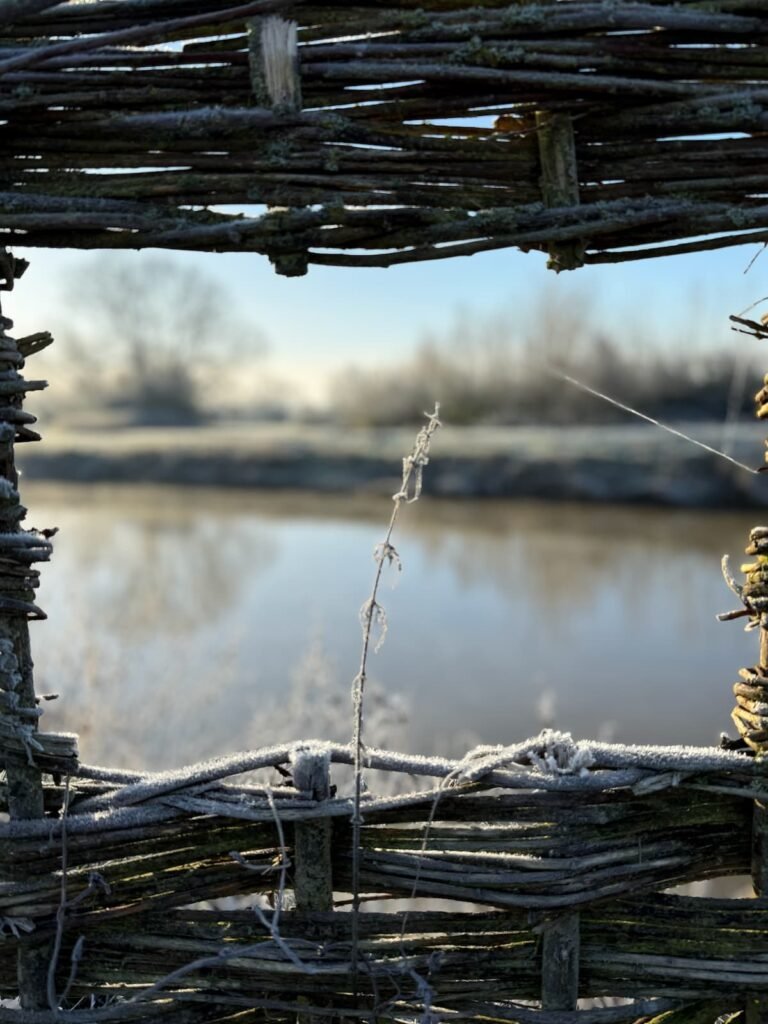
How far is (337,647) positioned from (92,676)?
261cm

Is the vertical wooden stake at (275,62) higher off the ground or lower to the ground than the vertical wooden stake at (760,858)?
higher

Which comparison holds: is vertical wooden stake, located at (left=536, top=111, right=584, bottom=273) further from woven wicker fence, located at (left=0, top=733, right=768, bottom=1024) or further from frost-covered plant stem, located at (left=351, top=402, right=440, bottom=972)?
woven wicker fence, located at (left=0, top=733, right=768, bottom=1024)

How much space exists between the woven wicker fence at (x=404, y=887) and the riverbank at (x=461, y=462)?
1003 cm

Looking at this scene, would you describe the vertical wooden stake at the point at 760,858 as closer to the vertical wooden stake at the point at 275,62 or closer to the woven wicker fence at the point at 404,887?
the woven wicker fence at the point at 404,887

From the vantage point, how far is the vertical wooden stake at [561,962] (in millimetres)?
1208

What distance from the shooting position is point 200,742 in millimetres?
4156

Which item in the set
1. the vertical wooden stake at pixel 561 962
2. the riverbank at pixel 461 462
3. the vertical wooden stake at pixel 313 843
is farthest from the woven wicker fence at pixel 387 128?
the riverbank at pixel 461 462

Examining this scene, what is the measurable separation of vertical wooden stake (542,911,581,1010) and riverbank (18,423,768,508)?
1010 cm

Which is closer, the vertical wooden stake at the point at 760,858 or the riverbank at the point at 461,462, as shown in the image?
the vertical wooden stake at the point at 760,858

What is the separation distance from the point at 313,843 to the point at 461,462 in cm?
1212

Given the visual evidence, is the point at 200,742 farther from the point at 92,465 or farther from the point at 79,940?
the point at 92,465

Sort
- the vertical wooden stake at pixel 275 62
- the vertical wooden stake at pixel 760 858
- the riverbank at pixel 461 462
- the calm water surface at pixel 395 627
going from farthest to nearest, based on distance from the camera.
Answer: the riverbank at pixel 461 462, the calm water surface at pixel 395 627, the vertical wooden stake at pixel 760 858, the vertical wooden stake at pixel 275 62

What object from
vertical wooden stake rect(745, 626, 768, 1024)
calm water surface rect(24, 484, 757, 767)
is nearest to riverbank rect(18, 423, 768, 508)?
calm water surface rect(24, 484, 757, 767)

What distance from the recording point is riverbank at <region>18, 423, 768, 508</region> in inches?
470
